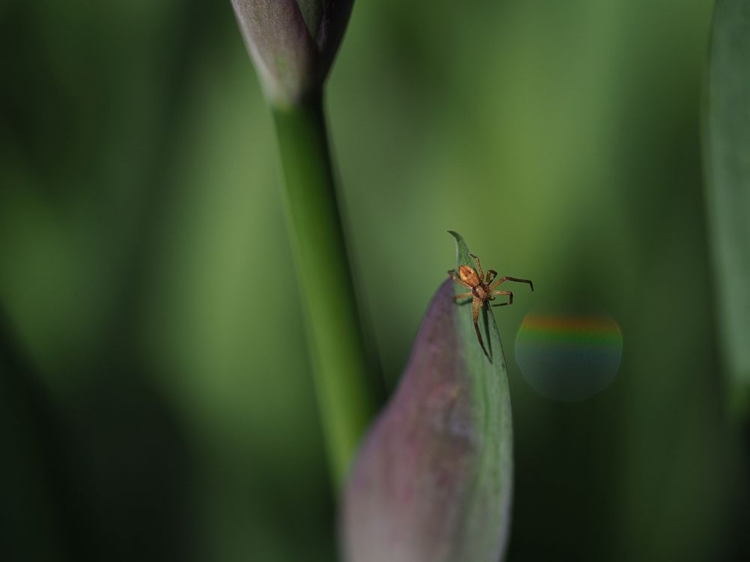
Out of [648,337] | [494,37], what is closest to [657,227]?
[648,337]

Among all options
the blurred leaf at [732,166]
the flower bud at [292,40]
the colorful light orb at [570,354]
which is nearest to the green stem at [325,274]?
the flower bud at [292,40]

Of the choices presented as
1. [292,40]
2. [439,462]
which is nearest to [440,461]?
[439,462]

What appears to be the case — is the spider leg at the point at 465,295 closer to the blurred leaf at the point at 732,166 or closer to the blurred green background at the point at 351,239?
the blurred leaf at the point at 732,166

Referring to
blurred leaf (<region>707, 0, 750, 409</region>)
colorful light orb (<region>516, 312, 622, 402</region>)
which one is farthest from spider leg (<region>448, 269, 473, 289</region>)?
colorful light orb (<region>516, 312, 622, 402</region>)

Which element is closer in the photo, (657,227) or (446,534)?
(446,534)

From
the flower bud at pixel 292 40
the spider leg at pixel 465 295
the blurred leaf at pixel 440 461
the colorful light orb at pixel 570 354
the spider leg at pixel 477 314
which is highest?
the flower bud at pixel 292 40

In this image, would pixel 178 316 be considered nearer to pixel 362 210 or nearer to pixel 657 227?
pixel 362 210

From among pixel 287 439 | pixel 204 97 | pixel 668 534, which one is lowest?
pixel 668 534

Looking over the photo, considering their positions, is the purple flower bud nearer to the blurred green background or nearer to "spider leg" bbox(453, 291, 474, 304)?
"spider leg" bbox(453, 291, 474, 304)
